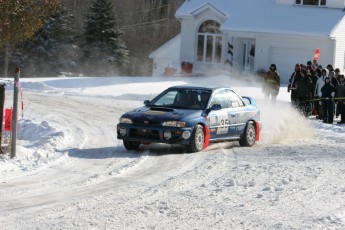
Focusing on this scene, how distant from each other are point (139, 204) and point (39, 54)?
53.3 meters

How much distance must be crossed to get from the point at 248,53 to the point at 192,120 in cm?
2928

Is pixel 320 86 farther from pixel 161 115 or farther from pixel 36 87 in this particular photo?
pixel 36 87

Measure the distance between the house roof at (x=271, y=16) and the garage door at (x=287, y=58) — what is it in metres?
1.22

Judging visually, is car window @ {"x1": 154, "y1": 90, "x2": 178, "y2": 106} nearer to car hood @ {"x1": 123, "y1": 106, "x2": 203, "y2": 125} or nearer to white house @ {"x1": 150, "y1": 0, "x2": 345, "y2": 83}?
car hood @ {"x1": 123, "y1": 106, "x2": 203, "y2": 125}

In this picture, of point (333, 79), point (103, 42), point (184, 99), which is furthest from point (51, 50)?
point (184, 99)

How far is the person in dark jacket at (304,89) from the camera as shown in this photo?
24.8 m

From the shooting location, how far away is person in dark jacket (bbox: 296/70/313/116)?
2481cm

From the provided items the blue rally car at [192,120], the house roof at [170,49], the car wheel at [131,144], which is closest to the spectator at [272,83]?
the blue rally car at [192,120]

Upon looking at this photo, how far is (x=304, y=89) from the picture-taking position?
24.8m

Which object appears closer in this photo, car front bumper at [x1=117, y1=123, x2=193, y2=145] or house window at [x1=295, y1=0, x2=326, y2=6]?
car front bumper at [x1=117, y1=123, x2=193, y2=145]

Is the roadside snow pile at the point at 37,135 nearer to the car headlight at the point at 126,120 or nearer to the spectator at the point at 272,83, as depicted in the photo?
the car headlight at the point at 126,120

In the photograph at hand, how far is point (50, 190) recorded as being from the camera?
11.0m

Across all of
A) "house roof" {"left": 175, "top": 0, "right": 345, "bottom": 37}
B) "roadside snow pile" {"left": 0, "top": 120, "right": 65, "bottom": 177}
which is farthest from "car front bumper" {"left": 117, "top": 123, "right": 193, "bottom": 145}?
"house roof" {"left": 175, "top": 0, "right": 345, "bottom": 37}

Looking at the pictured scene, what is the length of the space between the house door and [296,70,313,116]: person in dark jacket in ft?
60.9
